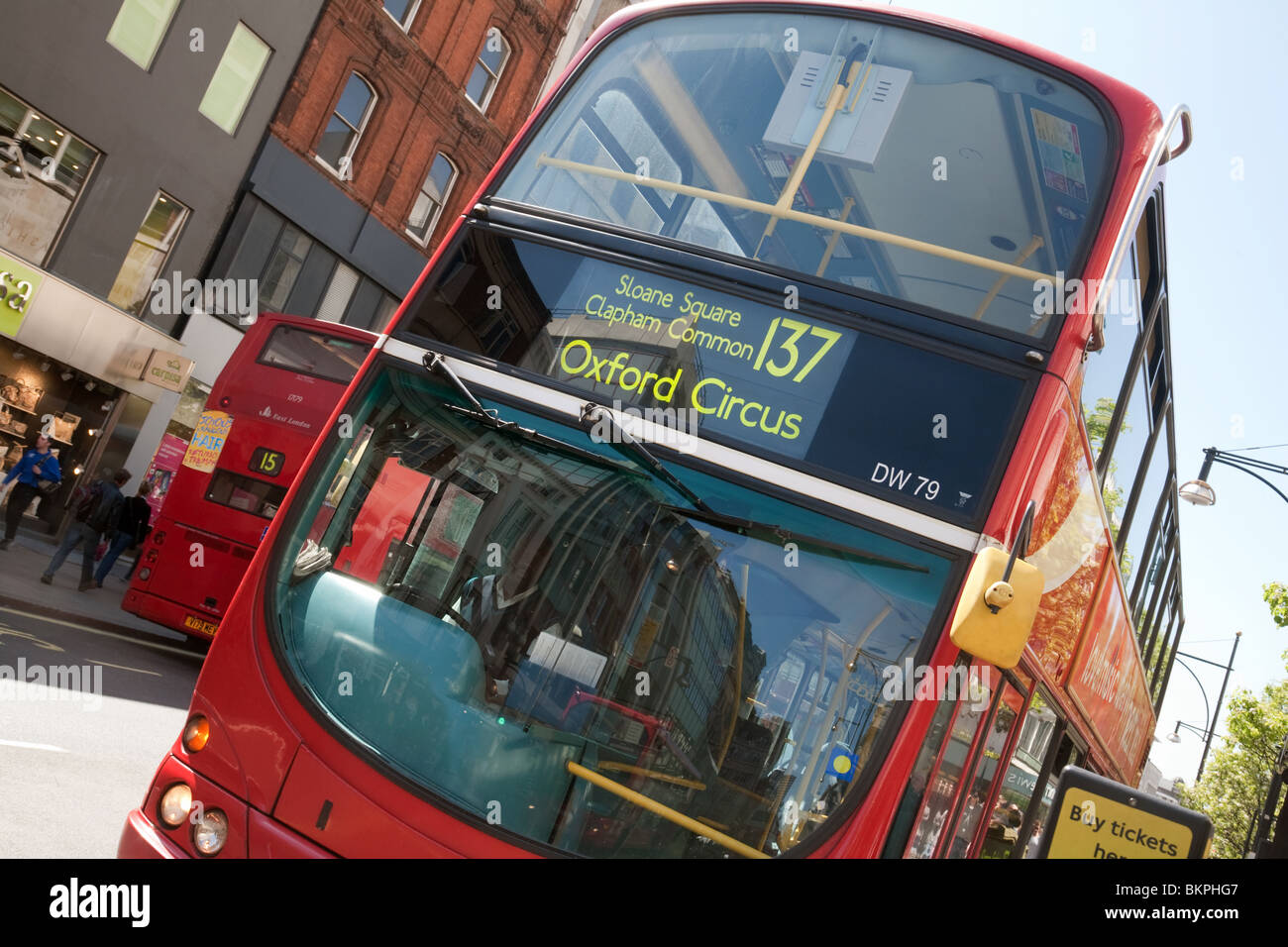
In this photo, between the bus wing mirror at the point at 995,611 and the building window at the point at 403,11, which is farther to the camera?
the building window at the point at 403,11

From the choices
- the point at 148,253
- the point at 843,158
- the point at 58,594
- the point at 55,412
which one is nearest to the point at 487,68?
the point at 148,253

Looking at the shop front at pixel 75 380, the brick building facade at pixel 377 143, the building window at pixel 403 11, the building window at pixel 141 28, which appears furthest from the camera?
the building window at pixel 403 11

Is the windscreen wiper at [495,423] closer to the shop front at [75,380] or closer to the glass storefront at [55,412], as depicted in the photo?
the shop front at [75,380]

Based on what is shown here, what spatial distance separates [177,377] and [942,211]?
16997 mm

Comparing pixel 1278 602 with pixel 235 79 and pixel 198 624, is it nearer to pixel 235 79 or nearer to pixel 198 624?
pixel 198 624

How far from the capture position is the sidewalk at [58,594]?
12.5m

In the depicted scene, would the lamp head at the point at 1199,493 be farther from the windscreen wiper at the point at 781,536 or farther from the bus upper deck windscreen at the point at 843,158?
the windscreen wiper at the point at 781,536

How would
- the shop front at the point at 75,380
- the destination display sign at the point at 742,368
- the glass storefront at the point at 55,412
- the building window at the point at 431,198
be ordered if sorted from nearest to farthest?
the destination display sign at the point at 742,368 < the shop front at the point at 75,380 < the glass storefront at the point at 55,412 < the building window at the point at 431,198

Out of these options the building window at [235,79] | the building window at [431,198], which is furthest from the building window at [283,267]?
the building window at [431,198]

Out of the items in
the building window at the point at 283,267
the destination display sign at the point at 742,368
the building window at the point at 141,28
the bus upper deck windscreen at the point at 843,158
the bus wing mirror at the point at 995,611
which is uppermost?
the building window at the point at 141,28

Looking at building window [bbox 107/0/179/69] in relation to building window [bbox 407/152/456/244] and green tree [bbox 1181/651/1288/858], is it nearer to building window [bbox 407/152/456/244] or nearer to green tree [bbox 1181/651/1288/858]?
building window [bbox 407/152/456/244]

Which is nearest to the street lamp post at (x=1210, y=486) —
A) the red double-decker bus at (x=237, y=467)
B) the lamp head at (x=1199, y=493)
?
the lamp head at (x=1199, y=493)

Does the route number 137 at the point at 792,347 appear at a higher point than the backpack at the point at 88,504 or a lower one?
higher
